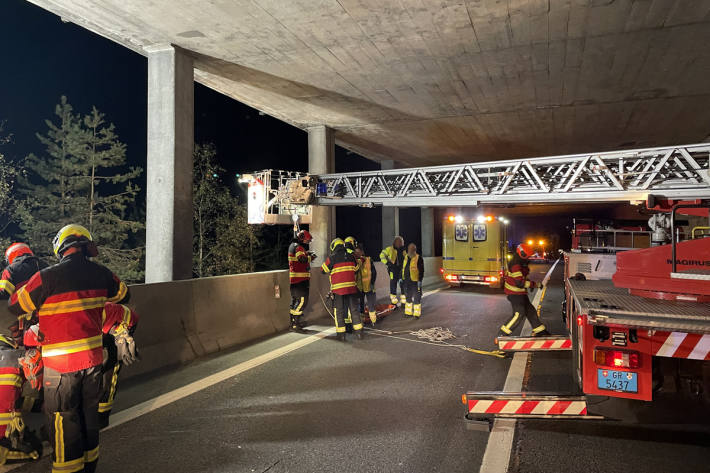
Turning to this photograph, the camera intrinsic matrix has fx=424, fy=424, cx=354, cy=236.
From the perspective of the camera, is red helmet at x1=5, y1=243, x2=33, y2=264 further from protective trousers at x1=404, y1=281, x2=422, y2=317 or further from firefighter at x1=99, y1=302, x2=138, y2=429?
protective trousers at x1=404, y1=281, x2=422, y2=317

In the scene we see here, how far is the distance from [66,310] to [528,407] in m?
3.82

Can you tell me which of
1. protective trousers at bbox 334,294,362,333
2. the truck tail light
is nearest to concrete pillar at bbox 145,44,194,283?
protective trousers at bbox 334,294,362,333

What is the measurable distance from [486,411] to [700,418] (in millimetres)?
2270

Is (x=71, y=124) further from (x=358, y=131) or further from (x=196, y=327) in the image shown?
(x=196, y=327)

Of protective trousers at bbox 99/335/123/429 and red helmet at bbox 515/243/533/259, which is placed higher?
red helmet at bbox 515/243/533/259

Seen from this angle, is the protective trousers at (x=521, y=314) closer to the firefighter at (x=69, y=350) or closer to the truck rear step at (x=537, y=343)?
the truck rear step at (x=537, y=343)

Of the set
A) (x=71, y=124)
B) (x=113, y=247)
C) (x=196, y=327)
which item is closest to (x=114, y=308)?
(x=196, y=327)

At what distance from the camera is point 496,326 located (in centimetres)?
893

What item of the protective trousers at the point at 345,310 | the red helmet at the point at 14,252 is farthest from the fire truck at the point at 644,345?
the red helmet at the point at 14,252

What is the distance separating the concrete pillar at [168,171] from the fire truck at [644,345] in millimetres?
6223

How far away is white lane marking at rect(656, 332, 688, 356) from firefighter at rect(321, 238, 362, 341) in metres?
5.14

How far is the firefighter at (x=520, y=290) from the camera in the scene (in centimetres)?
742

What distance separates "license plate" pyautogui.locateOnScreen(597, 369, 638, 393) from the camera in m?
3.45

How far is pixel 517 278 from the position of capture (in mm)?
7434
